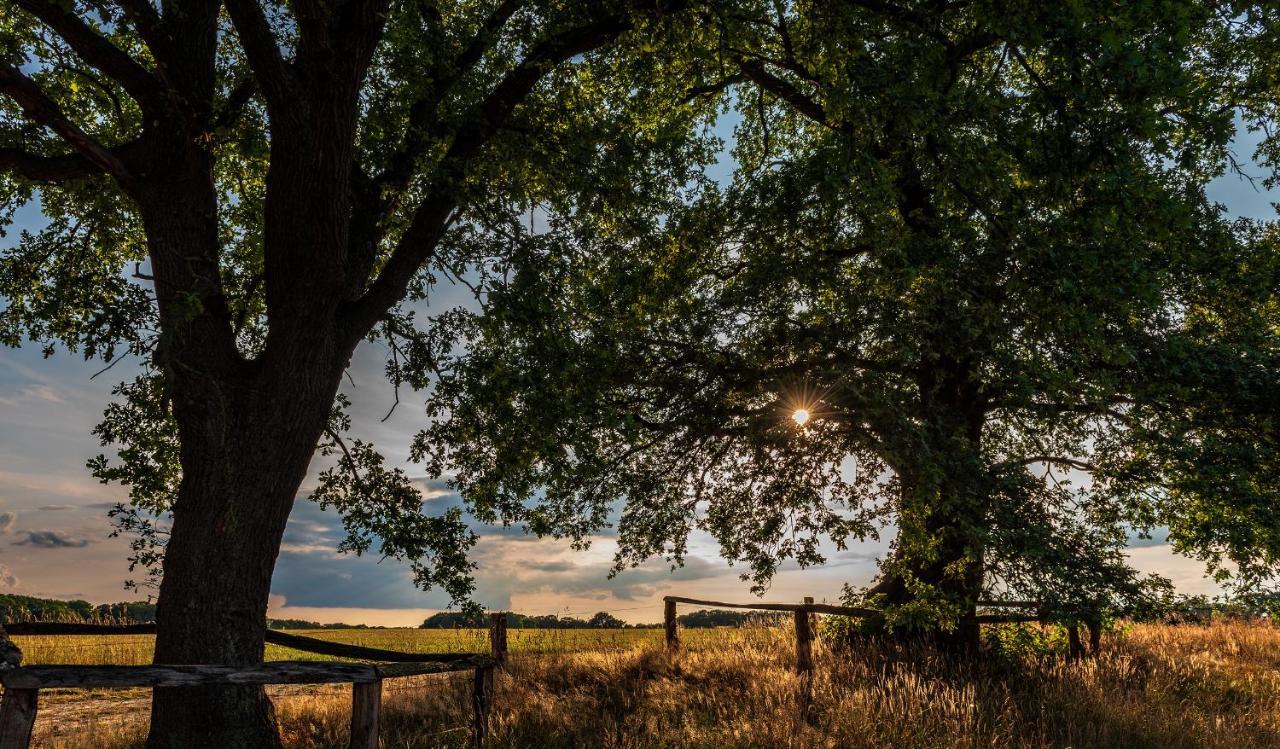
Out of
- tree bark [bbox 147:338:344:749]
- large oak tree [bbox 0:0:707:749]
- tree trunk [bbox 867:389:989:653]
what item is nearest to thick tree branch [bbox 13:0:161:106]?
large oak tree [bbox 0:0:707:749]

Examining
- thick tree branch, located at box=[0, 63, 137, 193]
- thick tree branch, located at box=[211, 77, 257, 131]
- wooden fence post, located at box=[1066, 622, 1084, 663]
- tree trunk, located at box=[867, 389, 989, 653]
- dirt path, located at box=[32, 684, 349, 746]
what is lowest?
dirt path, located at box=[32, 684, 349, 746]

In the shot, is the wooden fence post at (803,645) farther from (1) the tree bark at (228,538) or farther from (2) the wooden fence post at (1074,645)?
(1) the tree bark at (228,538)

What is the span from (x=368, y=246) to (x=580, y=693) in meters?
7.83

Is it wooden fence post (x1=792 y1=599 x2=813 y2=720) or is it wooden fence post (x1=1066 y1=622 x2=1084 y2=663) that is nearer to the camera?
wooden fence post (x1=792 y1=599 x2=813 y2=720)

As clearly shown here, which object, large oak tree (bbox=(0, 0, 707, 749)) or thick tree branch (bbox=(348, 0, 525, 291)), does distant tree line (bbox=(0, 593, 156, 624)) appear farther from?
thick tree branch (bbox=(348, 0, 525, 291))

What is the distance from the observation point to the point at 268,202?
27.1 feet

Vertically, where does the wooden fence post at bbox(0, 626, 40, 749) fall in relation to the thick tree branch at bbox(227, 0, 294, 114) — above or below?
below

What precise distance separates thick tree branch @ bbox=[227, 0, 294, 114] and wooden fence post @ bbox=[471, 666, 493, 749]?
23.1ft

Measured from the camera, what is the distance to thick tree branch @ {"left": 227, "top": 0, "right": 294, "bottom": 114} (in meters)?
7.41

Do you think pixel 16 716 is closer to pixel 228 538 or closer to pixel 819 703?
pixel 228 538

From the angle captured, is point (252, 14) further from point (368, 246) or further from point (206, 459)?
point (206, 459)

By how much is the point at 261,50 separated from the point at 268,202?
164cm

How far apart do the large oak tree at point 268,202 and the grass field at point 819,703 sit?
2515mm

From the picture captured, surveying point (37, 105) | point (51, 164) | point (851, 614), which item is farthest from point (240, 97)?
point (851, 614)
